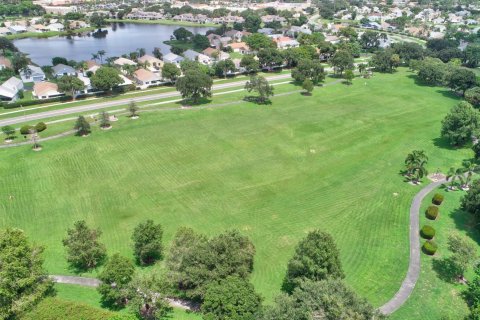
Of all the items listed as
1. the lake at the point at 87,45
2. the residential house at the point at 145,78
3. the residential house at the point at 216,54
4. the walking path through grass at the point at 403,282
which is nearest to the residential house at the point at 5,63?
the lake at the point at 87,45

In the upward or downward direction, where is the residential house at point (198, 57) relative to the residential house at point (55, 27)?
upward

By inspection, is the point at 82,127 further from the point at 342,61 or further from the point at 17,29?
the point at 17,29

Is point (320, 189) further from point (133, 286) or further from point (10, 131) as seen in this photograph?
point (10, 131)

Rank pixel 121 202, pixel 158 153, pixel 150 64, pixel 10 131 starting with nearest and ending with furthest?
pixel 121 202
pixel 158 153
pixel 10 131
pixel 150 64

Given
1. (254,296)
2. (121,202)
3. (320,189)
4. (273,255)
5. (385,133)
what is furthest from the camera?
(385,133)

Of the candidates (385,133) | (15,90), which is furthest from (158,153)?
(15,90)

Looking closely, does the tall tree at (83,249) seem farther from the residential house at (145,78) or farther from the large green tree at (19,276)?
the residential house at (145,78)

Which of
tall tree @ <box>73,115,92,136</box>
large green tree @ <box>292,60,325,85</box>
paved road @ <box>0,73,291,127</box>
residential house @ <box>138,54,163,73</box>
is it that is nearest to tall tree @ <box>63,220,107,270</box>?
tall tree @ <box>73,115,92,136</box>
